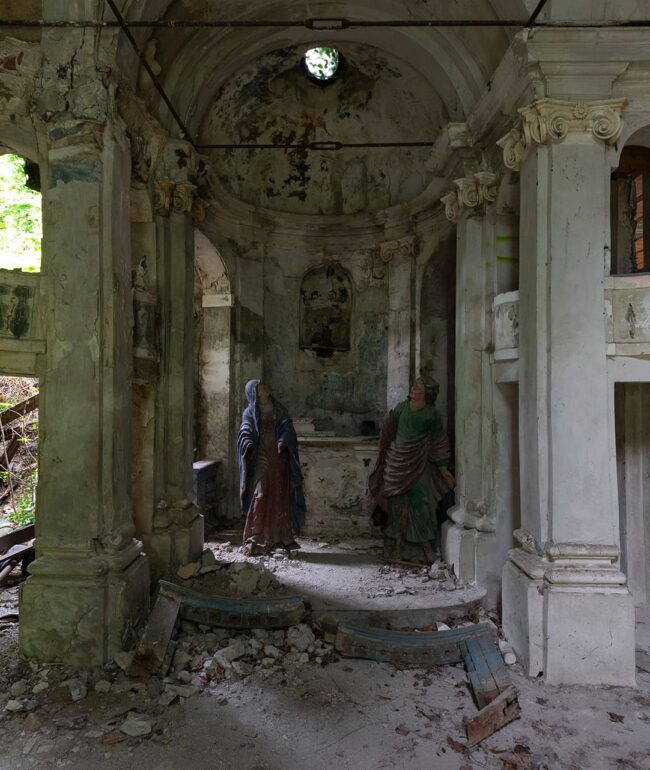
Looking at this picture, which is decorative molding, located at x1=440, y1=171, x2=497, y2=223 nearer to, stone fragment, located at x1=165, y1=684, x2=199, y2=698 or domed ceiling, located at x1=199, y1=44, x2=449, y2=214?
domed ceiling, located at x1=199, y1=44, x2=449, y2=214

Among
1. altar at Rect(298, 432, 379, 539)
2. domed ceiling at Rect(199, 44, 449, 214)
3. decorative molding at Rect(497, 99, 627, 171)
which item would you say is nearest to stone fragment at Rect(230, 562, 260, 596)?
altar at Rect(298, 432, 379, 539)

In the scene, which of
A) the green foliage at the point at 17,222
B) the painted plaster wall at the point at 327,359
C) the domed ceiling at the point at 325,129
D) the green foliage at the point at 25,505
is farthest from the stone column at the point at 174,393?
the green foliage at the point at 17,222

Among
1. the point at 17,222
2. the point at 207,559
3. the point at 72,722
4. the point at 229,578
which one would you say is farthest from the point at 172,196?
the point at 17,222

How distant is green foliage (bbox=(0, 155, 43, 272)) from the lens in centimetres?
1064

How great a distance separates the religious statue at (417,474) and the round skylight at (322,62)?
5.43 m

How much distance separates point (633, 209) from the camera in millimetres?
6145

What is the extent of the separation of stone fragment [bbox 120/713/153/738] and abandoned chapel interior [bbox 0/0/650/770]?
0.80 m

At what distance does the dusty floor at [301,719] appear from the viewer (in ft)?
11.4

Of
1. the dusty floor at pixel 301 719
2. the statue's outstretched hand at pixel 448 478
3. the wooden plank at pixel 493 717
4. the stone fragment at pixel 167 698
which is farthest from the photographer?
the statue's outstretched hand at pixel 448 478

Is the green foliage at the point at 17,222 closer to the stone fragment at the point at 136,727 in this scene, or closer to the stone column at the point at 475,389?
the stone column at the point at 475,389

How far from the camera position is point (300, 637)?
16.1 feet

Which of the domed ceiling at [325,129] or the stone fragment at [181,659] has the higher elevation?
the domed ceiling at [325,129]

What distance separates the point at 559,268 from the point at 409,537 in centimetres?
376

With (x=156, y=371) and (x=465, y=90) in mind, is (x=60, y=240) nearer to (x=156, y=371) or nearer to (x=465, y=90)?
(x=156, y=371)
